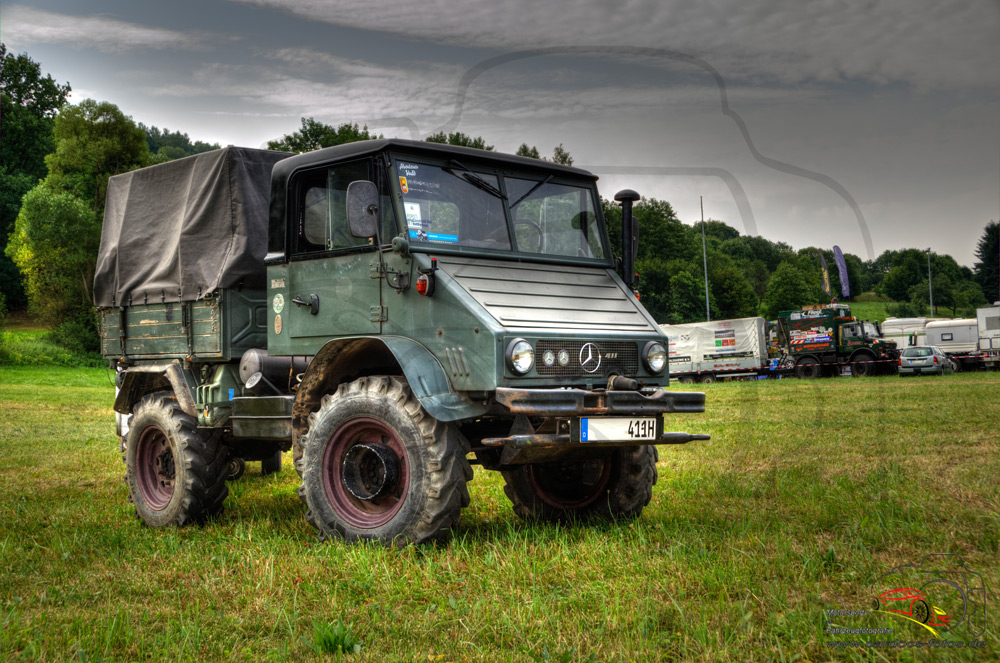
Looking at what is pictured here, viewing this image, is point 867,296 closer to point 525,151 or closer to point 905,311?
point 525,151

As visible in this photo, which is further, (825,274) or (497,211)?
(497,211)

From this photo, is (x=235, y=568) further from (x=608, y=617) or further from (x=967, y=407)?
(x=967, y=407)

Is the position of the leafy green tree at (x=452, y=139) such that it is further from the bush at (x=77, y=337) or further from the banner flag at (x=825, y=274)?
the bush at (x=77, y=337)

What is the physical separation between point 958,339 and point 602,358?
49.2 m

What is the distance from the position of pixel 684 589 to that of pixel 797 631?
32.0 inches

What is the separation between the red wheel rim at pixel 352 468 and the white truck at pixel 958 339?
46706 millimetres

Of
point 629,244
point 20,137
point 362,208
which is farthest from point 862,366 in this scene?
point 20,137

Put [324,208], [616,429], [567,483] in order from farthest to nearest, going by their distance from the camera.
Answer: [567,483], [324,208], [616,429]

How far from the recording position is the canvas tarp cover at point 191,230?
8.26 metres

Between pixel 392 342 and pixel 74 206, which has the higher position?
pixel 74 206

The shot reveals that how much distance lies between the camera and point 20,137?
64.0 meters

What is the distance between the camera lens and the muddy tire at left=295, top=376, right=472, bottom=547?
6.05 meters

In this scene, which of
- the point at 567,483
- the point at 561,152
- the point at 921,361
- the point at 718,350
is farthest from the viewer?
the point at 718,350

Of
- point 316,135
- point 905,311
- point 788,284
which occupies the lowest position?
point 788,284
